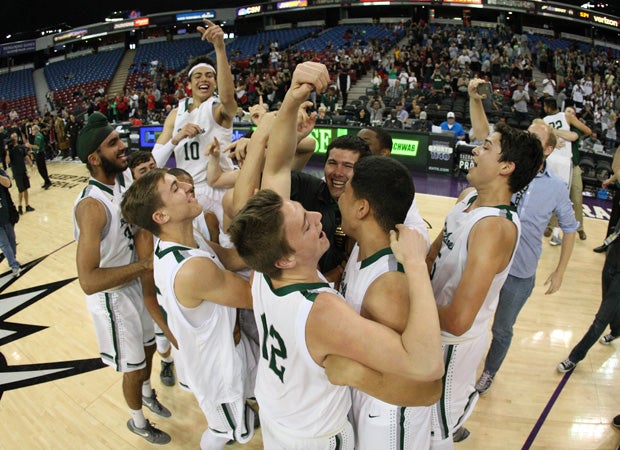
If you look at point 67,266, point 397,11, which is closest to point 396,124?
point 67,266

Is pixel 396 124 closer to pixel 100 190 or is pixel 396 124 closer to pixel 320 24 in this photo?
pixel 100 190

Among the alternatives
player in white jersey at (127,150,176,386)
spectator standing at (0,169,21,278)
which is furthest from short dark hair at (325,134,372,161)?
spectator standing at (0,169,21,278)

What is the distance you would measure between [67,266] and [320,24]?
26.7 m

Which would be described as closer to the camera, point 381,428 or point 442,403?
point 381,428

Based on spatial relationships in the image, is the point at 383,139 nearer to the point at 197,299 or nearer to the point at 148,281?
the point at 197,299

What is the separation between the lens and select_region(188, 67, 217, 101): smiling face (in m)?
3.62

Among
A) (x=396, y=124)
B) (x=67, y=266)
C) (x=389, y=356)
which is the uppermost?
(x=389, y=356)

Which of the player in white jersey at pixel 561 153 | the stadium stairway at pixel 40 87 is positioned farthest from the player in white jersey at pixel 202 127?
the stadium stairway at pixel 40 87

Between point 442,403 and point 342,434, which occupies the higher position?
point 342,434

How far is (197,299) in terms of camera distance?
6.57ft

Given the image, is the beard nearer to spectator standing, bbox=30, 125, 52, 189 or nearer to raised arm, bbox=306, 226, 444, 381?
raised arm, bbox=306, 226, 444, 381

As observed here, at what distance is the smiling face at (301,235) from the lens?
62.3 inches

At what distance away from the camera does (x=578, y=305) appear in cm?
478

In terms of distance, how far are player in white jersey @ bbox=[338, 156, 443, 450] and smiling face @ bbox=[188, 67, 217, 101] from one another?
2.35m
